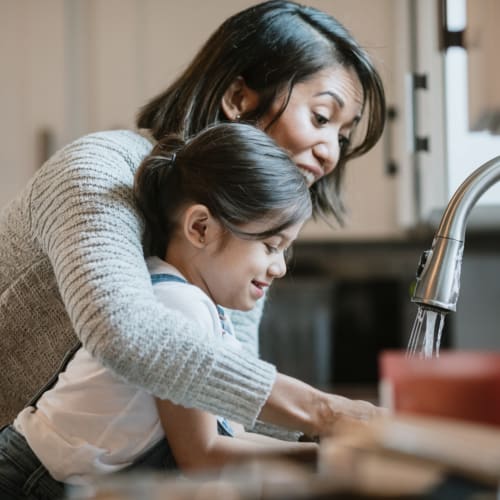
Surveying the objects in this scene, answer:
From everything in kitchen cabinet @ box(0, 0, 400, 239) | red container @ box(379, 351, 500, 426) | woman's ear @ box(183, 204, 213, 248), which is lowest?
kitchen cabinet @ box(0, 0, 400, 239)

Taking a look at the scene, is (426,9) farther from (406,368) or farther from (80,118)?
(406,368)

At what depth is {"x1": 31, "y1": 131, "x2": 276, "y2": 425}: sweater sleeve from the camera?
88cm

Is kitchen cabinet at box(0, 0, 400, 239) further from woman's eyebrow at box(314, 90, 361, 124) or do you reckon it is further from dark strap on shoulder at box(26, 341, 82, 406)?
dark strap on shoulder at box(26, 341, 82, 406)

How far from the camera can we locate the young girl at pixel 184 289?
1.00 m

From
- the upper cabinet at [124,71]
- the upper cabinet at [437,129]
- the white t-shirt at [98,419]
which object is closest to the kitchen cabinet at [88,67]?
the upper cabinet at [124,71]

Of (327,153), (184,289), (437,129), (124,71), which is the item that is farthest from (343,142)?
(124,71)

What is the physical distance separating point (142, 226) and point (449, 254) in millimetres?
358

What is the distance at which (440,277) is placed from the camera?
0.91m

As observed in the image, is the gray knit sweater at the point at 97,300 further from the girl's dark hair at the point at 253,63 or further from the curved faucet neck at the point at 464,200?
the curved faucet neck at the point at 464,200

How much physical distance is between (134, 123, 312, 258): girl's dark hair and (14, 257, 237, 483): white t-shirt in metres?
0.11

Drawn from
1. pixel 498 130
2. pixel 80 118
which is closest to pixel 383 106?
pixel 498 130

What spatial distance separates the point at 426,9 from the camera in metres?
2.75

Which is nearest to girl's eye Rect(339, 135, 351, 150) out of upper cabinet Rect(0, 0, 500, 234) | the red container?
the red container

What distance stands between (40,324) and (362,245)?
2.31 metres
